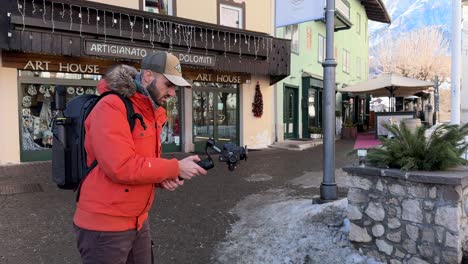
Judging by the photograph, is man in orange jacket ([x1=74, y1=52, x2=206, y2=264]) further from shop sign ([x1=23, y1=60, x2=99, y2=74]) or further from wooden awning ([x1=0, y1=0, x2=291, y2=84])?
shop sign ([x1=23, y1=60, x2=99, y2=74])

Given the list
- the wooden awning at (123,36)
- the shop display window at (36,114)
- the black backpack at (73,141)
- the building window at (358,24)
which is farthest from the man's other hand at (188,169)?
the building window at (358,24)

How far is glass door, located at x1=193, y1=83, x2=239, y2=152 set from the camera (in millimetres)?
12906

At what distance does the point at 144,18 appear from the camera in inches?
412

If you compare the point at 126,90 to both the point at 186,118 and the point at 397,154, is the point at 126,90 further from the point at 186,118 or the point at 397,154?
the point at 186,118

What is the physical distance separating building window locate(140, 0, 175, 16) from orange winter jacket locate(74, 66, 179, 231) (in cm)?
987

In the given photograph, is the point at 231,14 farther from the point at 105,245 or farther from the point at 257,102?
the point at 105,245

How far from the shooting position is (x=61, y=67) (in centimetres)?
Answer: 991

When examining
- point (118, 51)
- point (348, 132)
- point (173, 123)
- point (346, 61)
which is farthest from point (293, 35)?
point (118, 51)

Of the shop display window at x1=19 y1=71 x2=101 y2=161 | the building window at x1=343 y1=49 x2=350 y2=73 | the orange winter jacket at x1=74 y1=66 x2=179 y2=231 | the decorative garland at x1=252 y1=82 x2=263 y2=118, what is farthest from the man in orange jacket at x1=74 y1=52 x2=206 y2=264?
the building window at x1=343 y1=49 x2=350 y2=73

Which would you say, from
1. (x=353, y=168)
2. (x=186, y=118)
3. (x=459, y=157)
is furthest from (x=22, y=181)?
(x=459, y=157)

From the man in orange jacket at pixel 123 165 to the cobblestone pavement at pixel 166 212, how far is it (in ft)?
6.88

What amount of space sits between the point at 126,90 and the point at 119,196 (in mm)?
528

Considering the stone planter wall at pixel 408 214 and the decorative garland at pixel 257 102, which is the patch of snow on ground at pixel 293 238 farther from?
the decorative garland at pixel 257 102

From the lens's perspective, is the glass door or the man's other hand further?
the glass door
